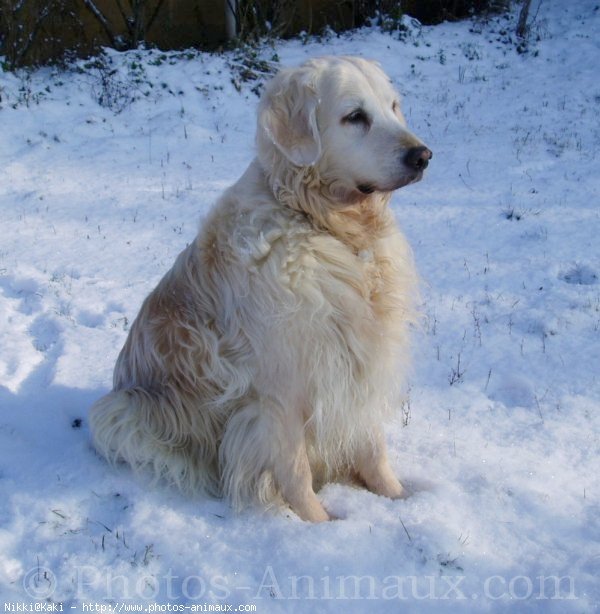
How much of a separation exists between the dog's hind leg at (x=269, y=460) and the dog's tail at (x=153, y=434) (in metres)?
0.17

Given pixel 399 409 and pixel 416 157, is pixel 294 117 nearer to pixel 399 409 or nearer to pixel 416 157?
pixel 416 157

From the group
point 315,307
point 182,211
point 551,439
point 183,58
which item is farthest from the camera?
point 183,58

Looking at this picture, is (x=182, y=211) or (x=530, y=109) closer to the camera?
(x=182, y=211)

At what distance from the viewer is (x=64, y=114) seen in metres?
8.38

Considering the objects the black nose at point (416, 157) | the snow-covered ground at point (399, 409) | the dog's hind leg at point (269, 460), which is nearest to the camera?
the snow-covered ground at point (399, 409)

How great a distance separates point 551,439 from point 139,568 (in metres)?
1.99

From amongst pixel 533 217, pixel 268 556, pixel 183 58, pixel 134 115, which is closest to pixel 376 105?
pixel 268 556

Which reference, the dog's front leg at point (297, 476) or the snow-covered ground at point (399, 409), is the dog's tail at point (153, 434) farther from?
the dog's front leg at point (297, 476)

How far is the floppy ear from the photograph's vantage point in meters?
2.50

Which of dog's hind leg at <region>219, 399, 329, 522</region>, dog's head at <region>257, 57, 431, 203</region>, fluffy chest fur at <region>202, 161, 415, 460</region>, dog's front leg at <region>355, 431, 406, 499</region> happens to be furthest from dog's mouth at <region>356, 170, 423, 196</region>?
dog's front leg at <region>355, 431, 406, 499</region>

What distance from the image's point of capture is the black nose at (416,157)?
7.99ft

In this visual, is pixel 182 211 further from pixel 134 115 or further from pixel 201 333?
pixel 201 333

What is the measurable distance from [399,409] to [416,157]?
145 cm

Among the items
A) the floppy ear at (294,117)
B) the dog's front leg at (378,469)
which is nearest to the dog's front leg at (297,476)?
the dog's front leg at (378,469)
